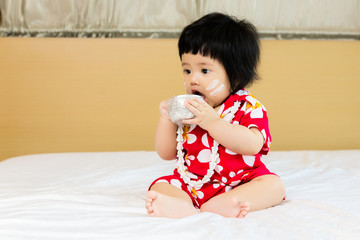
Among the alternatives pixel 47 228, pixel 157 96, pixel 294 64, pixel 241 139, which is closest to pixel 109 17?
pixel 157 96

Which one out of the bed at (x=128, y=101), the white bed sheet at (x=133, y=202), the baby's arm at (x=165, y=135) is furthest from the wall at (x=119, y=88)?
the baby's arm at (x=165, y=135)

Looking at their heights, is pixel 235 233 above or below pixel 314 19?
below

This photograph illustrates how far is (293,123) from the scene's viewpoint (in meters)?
1.82

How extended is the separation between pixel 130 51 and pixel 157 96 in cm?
23

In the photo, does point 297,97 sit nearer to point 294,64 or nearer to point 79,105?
point 294,64

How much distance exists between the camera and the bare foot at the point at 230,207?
848 mm

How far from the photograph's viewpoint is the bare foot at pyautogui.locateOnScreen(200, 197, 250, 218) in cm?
85

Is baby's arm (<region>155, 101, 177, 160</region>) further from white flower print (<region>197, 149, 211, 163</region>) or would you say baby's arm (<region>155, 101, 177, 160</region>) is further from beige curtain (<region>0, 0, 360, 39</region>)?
beige curtain (<region>0, 0, 360, 39</region>)

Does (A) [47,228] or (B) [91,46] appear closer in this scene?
(A) [47,228]

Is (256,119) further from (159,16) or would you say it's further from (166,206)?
(159,16)

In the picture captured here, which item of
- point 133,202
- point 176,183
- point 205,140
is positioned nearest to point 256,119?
point 205,140

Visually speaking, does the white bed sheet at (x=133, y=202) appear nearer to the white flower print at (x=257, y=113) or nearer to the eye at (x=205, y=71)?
the white flower print at (x=257, y=113)

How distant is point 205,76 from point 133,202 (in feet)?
1.17

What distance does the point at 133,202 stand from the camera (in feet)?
3.15
